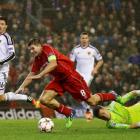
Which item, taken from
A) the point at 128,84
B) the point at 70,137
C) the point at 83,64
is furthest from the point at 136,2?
the point at 70,137

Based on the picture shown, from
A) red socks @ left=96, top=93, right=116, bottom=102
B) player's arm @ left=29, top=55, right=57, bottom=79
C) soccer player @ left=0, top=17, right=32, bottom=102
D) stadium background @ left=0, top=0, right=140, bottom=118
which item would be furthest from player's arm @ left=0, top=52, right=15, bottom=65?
stadium background @ left=0, top=0, right=140, bottom=118

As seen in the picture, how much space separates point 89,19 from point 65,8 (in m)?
1.33

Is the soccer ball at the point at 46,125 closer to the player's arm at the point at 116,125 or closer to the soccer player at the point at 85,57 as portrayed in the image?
the player's arm at the point at 116,125

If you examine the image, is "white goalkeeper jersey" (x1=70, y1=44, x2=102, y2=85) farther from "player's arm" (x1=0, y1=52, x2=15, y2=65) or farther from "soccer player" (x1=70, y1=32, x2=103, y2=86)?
"player's arm" (x1=0, y1=52, x2=15, y2=65)

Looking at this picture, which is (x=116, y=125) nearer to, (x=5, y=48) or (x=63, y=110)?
(x=63, y=110)

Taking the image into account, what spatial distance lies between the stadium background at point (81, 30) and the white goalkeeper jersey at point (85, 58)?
104 inches

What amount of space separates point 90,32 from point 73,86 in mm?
11314

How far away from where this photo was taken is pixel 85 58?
17750 mm

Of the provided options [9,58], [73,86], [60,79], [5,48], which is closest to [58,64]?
[60,79]

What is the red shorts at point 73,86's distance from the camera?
41.9 feet

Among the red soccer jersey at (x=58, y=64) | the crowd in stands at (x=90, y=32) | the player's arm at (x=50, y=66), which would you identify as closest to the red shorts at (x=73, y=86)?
the red soccer jersey at (x=58, y=64)

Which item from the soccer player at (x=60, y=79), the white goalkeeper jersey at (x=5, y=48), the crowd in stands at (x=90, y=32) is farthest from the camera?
the crowd in stands at (x=90, y=32)

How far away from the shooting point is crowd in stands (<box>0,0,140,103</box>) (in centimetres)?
2117

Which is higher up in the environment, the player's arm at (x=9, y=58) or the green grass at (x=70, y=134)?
the player's arm at (x=9, y=58)
